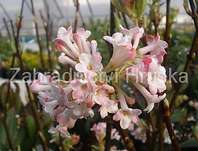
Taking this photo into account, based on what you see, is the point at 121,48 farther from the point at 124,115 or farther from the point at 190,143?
the point at 190,143

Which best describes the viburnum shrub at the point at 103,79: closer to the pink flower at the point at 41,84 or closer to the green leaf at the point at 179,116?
the pink flower at the point at 41,84

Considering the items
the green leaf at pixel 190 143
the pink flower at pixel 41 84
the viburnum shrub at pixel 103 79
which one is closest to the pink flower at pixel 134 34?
the viburnum shrub at pixel 103 79

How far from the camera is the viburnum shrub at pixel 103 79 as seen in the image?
481 millimetres

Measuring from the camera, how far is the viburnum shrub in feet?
1.58

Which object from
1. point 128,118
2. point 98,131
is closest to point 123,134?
point 128,118

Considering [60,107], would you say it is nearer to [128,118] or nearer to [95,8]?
[128,118]

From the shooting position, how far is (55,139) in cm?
134


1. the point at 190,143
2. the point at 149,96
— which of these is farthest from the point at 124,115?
the point at 190,143

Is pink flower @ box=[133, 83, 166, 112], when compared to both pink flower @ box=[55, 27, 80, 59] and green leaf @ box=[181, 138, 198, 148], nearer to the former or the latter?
pink flower @ box=[55, 27, 80, 59]

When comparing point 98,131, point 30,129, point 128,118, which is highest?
point 128,118

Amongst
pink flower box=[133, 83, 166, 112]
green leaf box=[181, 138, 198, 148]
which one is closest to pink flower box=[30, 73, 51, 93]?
pink flower box=[133, 83, 166, 112]

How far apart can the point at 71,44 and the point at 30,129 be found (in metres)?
1.19

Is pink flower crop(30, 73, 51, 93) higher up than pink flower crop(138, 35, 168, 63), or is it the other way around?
pink flower crop(138, 35, 168, 63)

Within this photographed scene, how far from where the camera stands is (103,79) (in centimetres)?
50
